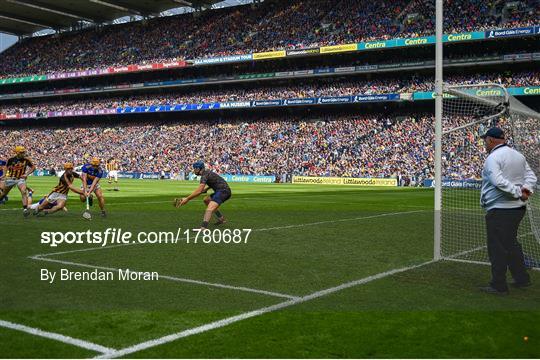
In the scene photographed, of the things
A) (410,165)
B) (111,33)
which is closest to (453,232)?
(410,165)

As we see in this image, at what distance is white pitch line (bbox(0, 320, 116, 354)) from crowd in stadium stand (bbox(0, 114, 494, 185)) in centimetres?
3837

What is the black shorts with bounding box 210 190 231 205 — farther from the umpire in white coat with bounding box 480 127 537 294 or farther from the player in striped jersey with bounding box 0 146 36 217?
the umpire in white coat with bounding box 480 127 537 294

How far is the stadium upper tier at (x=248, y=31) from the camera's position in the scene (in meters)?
50.1

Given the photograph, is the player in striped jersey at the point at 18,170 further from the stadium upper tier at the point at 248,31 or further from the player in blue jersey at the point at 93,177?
the stadium upper tier at the point at 248,31

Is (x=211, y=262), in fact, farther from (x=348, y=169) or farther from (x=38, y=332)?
(x=348, y=169)

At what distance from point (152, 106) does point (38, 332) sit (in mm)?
59612

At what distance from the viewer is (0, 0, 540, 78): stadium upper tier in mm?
50094

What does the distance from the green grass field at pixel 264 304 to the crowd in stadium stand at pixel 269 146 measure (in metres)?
33.8

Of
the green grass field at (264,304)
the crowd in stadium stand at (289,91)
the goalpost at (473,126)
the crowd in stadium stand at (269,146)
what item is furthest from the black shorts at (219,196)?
the crowd in stadium stand at (289,91)

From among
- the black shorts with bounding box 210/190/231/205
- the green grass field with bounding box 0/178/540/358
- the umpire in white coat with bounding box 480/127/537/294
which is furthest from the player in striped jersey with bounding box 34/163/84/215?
A: the umpire in white coat with bounding box 480/127/537/294

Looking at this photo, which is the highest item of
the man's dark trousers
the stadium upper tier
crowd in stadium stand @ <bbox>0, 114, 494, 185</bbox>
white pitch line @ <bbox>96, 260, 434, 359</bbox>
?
the stadium upper tier

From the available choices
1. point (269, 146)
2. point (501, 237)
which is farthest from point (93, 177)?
point (269, 146)

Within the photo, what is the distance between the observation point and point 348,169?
46031 millimetres

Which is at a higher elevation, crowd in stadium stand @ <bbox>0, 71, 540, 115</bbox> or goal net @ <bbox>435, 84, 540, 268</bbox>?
crowd in stadium stand @ <bbox>0, 71, 540, 115</bbox>
